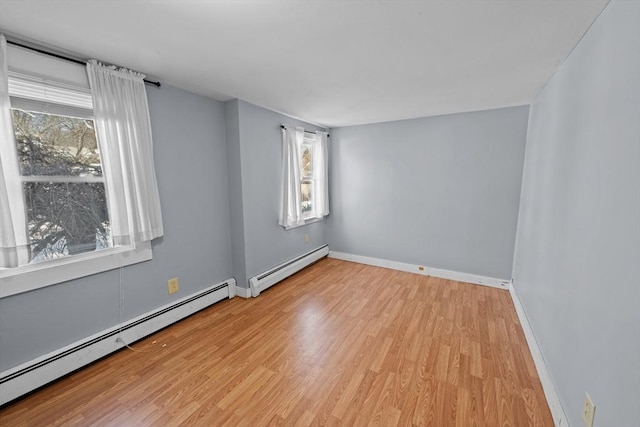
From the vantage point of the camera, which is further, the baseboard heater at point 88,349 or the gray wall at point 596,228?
the baseboard heater at point 88,349

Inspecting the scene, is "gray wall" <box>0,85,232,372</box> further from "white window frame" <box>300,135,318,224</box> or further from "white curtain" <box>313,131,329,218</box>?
"white curtain" <box>313,131,329,218</box>

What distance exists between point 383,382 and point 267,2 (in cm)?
228

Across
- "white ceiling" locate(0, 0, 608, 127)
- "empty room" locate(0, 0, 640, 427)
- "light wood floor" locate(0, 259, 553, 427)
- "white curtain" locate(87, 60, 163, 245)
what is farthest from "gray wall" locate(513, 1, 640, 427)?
"white curtain" locate(87, 60, 163, 245)

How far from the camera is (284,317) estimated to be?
8.04 feet

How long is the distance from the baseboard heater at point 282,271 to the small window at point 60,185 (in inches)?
57.4

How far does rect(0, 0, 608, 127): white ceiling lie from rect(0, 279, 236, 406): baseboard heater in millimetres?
1985

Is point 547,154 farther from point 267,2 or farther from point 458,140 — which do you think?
point 267,2

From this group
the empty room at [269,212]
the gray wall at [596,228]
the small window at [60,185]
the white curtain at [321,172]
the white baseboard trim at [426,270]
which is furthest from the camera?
the white curtain at [321,172]

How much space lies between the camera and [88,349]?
1782 mm

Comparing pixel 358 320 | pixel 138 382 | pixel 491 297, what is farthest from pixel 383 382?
pixel 491 297

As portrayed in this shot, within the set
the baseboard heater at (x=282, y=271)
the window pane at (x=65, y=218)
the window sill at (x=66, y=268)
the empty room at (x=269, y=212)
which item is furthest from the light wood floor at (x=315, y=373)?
the window pane at (x=65, y=218)

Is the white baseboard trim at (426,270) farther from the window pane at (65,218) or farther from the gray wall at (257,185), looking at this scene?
the window pane at (65,218)

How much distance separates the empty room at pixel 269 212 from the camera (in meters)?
1.17

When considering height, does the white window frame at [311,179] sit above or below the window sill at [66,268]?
above
